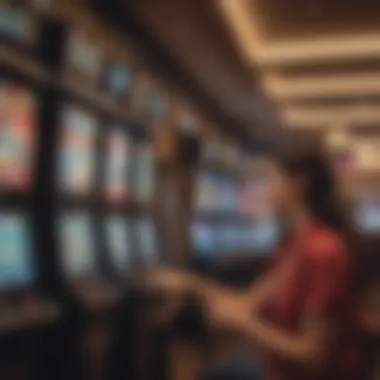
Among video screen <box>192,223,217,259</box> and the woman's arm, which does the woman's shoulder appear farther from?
video screen <box>192,223,217,259</box>

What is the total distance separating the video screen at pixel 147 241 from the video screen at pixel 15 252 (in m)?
1.41

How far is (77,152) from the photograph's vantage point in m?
3.37

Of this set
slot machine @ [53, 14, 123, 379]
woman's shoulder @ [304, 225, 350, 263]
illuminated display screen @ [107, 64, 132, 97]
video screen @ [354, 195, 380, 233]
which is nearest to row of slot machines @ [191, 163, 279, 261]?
video screen @ [354, 195, 380, 233]

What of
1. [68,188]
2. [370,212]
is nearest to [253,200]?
[370,212]

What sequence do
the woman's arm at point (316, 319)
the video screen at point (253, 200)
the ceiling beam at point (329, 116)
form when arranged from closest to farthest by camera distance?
the woman's arm at point (316, 319)
the video screen at point (253, 200)
the ceiling beam at point (329, 116)

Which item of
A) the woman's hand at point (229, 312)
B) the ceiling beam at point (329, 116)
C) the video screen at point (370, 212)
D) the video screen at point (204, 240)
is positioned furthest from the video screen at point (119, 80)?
the ceiling beam at point (329, 116)

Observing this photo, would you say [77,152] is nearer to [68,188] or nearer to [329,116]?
[68,188]

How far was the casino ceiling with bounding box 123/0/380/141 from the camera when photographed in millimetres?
4285

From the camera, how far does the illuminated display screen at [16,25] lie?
8.46 ft

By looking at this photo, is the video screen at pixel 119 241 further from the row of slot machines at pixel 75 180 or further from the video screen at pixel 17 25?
the video screen at pixel 17 25

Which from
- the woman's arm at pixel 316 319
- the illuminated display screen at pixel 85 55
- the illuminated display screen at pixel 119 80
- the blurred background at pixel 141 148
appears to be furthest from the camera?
the illuminated display screen at pixel 119 80

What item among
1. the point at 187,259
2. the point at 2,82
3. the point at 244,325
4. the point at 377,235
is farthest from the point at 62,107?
the point at 377,235

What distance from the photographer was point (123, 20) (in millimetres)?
4191

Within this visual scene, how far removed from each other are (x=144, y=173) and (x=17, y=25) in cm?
174
